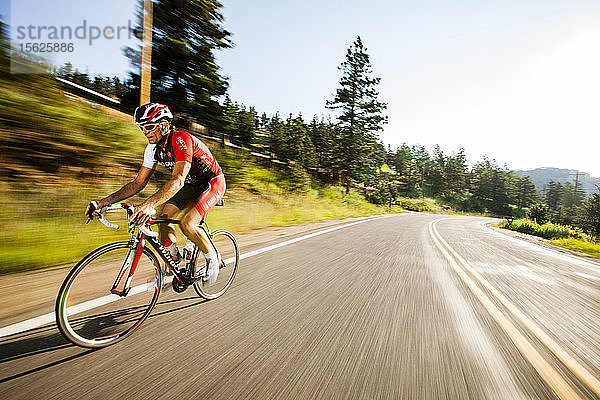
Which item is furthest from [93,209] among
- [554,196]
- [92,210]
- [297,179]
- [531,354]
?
[554,196]

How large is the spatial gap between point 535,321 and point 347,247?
4.08 metres

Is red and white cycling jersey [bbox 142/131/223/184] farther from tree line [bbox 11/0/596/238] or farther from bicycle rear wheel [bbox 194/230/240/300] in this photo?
tree line [bbox 11/0/596/238]

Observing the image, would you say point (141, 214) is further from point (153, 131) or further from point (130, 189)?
point (153, 131)

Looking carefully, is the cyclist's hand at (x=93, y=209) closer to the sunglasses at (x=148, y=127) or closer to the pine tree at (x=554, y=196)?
the sunglasses at (x=148, y=127)

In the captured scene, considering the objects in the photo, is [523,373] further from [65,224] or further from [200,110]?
[200,110]

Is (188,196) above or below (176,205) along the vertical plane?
above

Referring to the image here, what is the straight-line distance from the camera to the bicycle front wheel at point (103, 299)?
84.7 inches

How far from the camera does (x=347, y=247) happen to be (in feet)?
23.0

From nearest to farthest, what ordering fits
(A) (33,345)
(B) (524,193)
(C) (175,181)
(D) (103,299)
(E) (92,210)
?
(A) (33,345) < (E) (92,210) < (C) (175,181) < (D) (103,299) < (B) (524,193)

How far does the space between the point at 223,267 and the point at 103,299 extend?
142cm

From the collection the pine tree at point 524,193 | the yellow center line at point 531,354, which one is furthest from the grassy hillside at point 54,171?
the pine tree at point 524,193

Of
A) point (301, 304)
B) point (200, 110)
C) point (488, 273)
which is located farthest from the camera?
point (200, 110)

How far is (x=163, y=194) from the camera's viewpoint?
2428 millimetres

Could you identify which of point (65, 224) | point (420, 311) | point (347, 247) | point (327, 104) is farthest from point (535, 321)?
point (327, 104)
